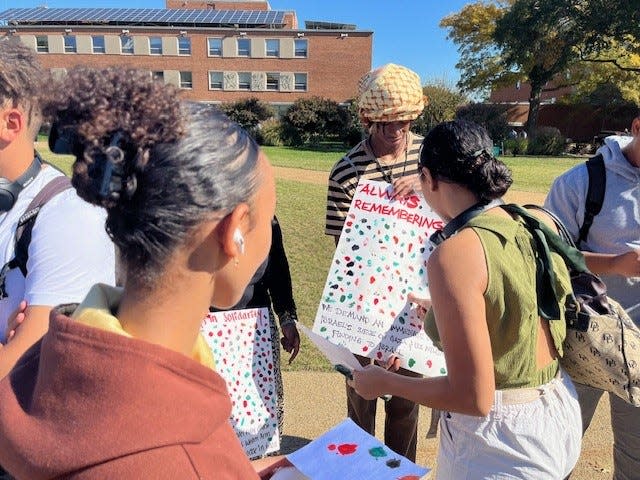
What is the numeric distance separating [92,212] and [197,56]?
51521 millimetres

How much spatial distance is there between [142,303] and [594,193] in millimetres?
2269

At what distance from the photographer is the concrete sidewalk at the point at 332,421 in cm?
330

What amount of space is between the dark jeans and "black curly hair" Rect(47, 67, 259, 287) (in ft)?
6.97

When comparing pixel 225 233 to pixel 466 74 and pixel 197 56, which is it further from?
pixel 197 56

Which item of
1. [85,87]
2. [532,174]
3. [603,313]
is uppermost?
[85,87]

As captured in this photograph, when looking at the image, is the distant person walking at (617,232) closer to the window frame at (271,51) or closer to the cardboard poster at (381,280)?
the cardboard poster at (381,280)

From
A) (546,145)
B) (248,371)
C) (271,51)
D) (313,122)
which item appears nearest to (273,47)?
(271,51)

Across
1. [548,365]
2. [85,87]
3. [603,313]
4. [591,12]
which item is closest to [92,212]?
[85,87]

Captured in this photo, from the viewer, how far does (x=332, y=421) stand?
3.72m

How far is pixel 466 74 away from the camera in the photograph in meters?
40.4

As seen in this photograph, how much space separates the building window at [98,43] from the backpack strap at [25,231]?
53.9 meters

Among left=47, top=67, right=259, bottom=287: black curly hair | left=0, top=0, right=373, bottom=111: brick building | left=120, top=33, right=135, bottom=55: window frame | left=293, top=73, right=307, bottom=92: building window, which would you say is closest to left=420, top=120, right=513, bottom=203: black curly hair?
left=47, top=67, right=259, bottom=287: black curly hair

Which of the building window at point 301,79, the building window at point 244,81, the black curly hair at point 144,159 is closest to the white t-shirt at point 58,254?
the black curly hair at point 144,159

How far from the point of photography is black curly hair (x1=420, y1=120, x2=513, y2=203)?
1.71 meters
